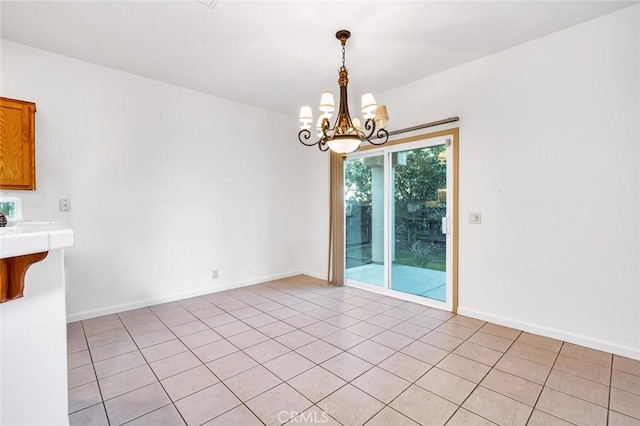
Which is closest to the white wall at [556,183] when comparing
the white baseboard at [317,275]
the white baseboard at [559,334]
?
the white baseboard at [559,334]

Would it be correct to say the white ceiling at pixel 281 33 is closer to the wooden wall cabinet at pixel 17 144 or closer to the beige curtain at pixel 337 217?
the wooden wall cabinet at pixel 17 144

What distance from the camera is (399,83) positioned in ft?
12.3

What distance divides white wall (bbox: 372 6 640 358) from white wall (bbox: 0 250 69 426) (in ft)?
11.1

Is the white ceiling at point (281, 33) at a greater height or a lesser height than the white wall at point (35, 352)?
greater

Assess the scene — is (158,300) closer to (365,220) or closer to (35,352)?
(35,352)

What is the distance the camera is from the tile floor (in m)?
1.75

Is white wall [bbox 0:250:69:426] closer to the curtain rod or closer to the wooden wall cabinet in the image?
the wooden wall cabinet

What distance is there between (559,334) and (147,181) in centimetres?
463

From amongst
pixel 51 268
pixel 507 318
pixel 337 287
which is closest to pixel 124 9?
pixel 51 268

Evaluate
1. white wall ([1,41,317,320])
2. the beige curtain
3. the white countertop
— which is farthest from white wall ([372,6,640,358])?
the white countertop

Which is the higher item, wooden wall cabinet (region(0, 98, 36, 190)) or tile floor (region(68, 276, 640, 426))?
wooden wall cabinet (region(0, 98, 36, 190))

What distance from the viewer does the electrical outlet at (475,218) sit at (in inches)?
125

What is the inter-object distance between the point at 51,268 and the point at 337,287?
12.2 ft

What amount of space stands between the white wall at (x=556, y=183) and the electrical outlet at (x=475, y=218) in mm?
45
